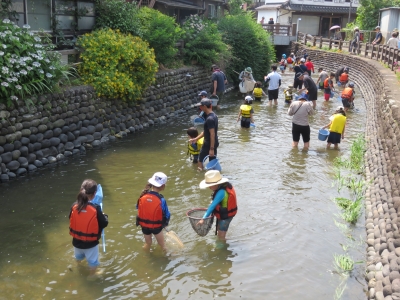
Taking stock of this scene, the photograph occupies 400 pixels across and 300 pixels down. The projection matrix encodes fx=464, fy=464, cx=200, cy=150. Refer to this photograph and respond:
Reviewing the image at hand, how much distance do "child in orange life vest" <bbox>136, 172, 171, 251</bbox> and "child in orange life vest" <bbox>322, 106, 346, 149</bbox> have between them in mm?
7478

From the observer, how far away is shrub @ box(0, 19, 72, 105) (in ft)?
32.4

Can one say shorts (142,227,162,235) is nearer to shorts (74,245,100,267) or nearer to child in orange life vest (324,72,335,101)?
shorts (74,245,100,267)

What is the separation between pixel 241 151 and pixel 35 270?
7340mm

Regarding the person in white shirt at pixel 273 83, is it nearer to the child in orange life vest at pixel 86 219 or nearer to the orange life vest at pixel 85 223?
the child in orange life vest at pixel 86 219

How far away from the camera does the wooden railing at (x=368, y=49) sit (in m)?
21.1

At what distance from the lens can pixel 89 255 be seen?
6082 millimetres

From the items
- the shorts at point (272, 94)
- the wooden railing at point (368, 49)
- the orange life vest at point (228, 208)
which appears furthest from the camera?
the wooden railing at point (368, 49)

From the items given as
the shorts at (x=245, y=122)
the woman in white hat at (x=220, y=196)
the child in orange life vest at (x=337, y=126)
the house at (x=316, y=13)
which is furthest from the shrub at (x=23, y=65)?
the house at (x=316, y=13)

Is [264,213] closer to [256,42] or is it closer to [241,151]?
[241,151]

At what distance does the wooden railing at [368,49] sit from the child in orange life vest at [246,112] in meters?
9.57

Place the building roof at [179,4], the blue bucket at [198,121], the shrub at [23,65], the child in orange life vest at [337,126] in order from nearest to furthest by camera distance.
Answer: the shrub at [23,65]
the child in orange life vest at [337,126]
the blue bucket at [198,121]
the building roof at [179,4]

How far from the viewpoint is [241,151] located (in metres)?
12.7

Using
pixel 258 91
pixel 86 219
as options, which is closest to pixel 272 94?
pixel 258 91

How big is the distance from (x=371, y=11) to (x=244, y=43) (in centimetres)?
1665
